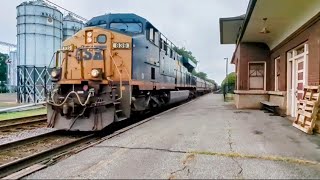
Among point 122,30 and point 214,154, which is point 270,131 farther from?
point 122,30

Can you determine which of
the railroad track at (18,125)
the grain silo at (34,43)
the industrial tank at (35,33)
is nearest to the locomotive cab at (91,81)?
the railroad track at (18,125)

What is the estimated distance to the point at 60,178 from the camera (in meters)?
4.89

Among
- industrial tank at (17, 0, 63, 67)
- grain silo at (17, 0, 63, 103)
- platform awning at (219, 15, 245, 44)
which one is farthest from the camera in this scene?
industrial tank at (17, 0, 63, 67)

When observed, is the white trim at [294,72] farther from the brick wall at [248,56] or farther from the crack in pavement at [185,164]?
the crack in pavement at [185,164]

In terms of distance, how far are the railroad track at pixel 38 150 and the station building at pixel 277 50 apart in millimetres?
5861

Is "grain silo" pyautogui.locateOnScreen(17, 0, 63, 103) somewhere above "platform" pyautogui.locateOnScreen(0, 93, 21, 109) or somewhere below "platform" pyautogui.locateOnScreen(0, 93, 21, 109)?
above

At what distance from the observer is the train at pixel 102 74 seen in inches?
357

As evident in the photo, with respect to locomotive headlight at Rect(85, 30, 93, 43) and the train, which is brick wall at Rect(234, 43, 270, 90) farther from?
locomotive headlight at Rect(85, 30, 93, 43)

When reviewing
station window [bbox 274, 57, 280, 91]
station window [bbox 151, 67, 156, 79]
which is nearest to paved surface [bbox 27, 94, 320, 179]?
station window [bbox 151, 67, 156, 79]

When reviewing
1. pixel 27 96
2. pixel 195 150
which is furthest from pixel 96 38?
Result: pixel 27 96

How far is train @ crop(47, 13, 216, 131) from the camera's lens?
29.8 ft

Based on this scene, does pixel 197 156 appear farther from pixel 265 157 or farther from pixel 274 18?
pixel 274 18

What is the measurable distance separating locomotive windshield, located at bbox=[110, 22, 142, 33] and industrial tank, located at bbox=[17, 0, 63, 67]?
18702 mm

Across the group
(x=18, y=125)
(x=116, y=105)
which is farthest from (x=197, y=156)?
(x=18, y=125)
